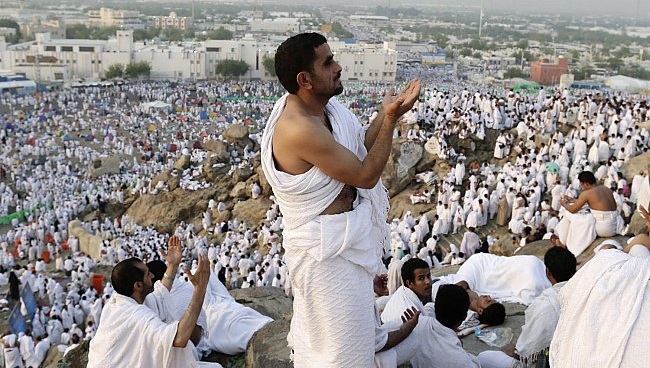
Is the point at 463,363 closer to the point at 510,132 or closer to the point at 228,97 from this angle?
the point at 510,132

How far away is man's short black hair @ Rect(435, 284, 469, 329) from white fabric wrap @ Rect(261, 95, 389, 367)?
2.47 ft

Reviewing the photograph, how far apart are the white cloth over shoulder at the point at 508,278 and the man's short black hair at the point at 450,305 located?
146 centimetres

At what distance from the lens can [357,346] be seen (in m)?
2.09

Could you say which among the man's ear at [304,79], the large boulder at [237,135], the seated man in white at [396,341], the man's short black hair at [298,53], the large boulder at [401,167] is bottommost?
the large boulder at [237,135]

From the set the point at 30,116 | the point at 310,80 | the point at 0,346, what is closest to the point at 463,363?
the point at 310,80

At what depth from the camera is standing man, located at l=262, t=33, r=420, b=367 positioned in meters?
1.95

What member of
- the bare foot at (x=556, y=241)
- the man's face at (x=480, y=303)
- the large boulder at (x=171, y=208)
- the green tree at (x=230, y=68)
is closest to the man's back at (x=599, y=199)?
the bare foot at (x=556, y=241)

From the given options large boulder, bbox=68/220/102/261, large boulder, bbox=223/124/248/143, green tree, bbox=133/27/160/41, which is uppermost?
green tree, bbox=133/27/160/41

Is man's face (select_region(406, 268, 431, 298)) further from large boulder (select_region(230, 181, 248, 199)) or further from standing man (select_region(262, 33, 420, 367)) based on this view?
large boulder (select_region(230, 181, 248, 199))

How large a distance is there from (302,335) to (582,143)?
9733 millimetres

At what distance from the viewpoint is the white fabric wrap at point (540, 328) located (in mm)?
2846

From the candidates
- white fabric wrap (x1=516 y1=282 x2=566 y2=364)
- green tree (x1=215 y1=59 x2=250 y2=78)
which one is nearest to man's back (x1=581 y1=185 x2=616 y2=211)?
white fabric wrap (x1=516 y1=282 x2=566 y2=364)

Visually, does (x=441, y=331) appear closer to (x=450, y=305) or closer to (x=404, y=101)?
(x=450, y=305)

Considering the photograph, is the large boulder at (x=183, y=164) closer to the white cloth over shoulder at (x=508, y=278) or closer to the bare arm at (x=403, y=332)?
the white cloth over shoulder at (x=508, y=278)
